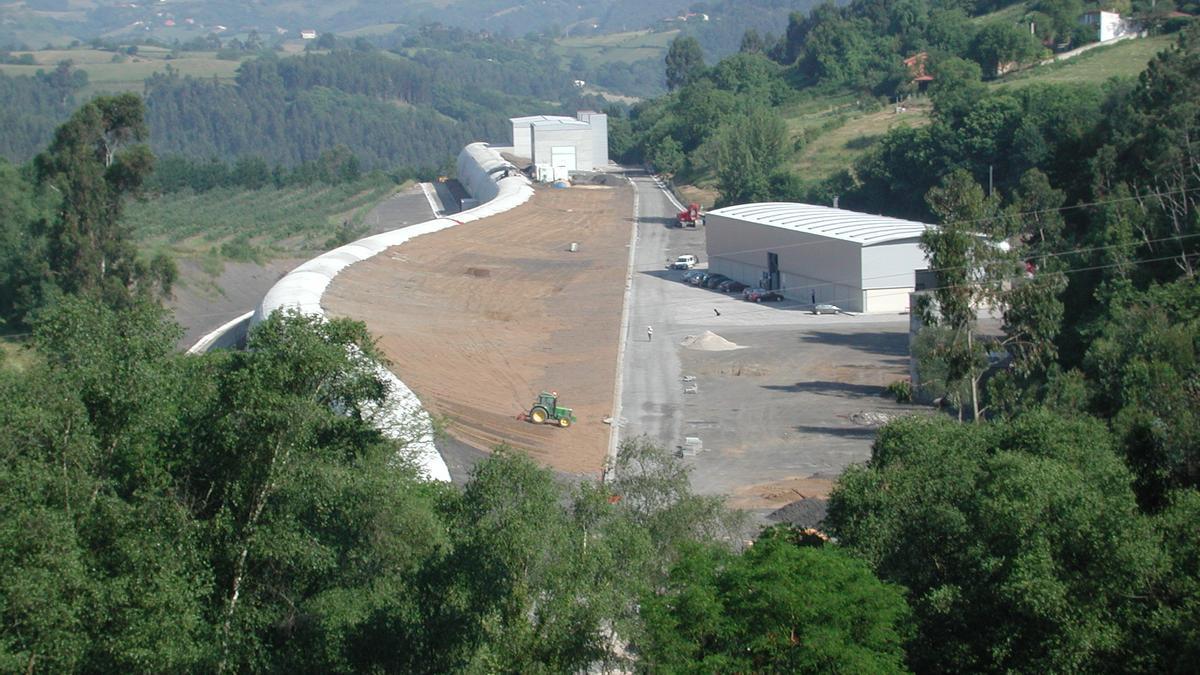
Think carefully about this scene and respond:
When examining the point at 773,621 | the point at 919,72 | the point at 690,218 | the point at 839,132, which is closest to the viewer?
the point at 773,621

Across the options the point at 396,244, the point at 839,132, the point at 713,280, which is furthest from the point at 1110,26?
the point at 396,244

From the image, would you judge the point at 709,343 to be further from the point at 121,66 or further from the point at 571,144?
the point at 121,66

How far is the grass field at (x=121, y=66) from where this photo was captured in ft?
528

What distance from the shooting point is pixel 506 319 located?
128ft

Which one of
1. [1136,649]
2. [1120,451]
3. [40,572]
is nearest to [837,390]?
[1120,451]

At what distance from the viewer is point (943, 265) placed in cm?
2180

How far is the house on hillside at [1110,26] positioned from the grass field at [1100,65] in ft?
9.37

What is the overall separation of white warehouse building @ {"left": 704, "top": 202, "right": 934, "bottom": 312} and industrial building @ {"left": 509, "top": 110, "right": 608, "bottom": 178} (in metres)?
31.4

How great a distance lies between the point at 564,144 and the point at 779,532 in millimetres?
70090

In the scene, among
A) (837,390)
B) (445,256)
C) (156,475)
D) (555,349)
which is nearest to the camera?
(156,475)

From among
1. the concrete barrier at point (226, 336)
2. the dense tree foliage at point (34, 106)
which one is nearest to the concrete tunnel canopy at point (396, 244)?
the concrete barrier at point (226, 336)

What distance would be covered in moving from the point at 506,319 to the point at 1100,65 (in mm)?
37096

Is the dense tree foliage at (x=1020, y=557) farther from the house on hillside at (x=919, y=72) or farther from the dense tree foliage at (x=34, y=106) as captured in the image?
the dense tree foliage at (x=34, y=106)

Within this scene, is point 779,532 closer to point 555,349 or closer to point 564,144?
point 555,349
